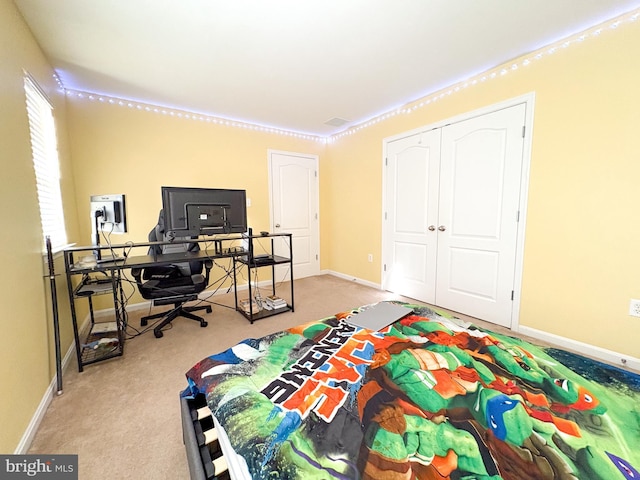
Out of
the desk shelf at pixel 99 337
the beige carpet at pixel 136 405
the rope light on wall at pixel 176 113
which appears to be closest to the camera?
the beige carpet at pixel 136 405

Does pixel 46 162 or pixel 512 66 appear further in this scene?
pixel 512 66

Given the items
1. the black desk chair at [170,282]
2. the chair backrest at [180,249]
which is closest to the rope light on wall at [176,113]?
the chair backrest at [180,249]

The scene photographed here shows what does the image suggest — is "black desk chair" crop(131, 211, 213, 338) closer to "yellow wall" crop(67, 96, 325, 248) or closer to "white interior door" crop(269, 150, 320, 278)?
"yellow wall" crop(67, 96, 325, 248)

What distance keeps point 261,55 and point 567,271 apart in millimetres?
3202

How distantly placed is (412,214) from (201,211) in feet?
8.23

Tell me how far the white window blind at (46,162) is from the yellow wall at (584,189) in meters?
3.84

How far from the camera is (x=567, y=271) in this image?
217cm

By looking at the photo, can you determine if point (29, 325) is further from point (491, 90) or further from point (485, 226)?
point (491, 90)

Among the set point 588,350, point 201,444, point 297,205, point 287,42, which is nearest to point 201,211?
point 287,42

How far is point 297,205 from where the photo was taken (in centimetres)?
446

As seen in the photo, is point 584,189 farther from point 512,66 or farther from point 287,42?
point 287,42

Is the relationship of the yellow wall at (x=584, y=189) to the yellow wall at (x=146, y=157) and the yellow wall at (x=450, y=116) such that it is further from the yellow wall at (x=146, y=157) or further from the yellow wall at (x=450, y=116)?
the yellow wall at (x=146, y=157)

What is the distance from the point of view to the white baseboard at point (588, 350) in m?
1.93

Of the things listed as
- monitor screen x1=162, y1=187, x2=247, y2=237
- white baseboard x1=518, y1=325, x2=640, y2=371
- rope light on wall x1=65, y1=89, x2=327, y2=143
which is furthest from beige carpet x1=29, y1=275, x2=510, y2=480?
rope light on wall x1=65, y1=89, x2=327, y2=143
